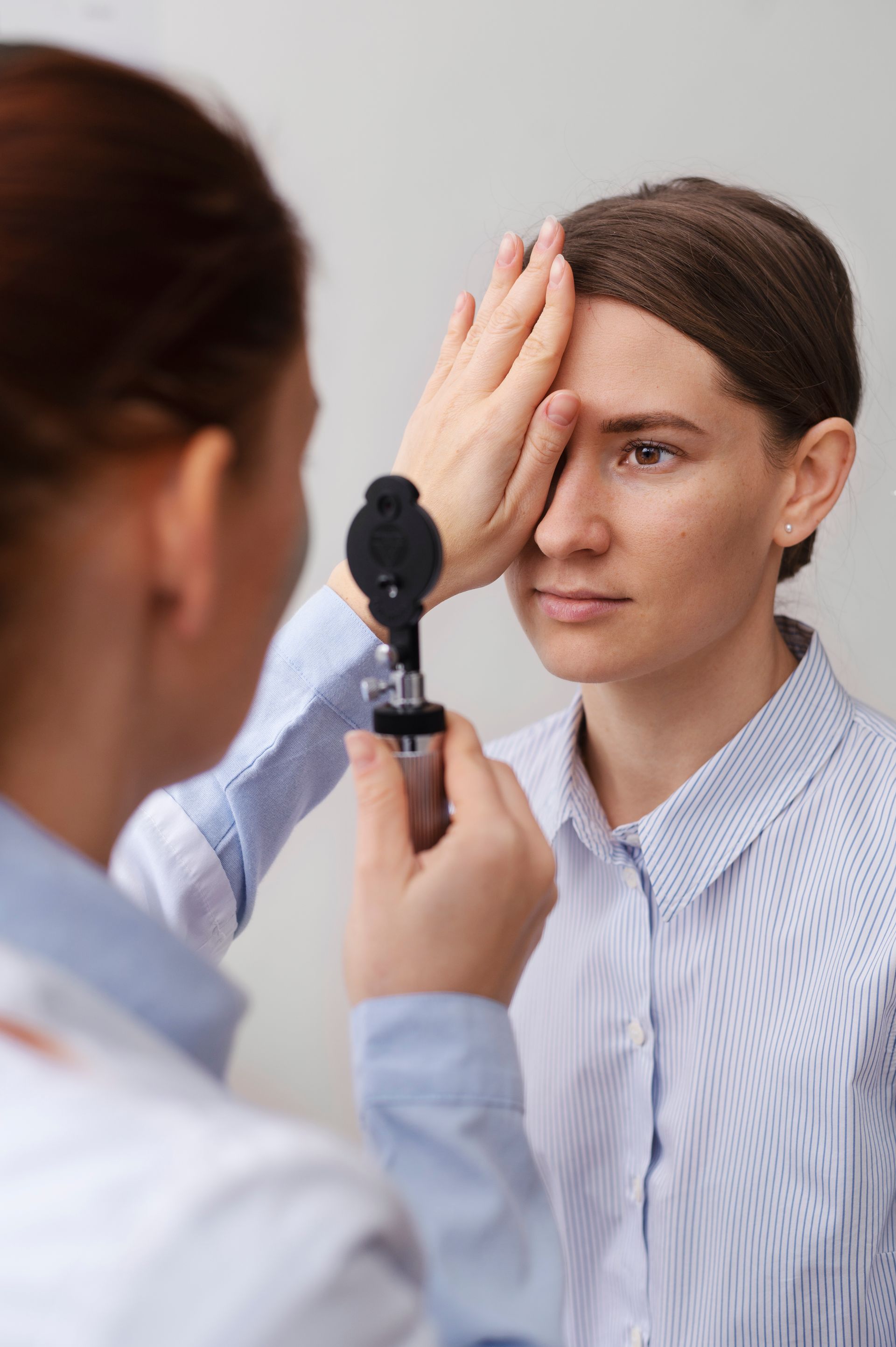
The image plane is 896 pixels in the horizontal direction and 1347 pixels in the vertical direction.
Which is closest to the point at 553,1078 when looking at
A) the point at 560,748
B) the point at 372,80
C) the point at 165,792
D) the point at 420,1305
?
the point at 560,748

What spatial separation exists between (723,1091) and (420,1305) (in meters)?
0.75

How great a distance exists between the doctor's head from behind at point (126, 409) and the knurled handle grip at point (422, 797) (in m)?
0.13

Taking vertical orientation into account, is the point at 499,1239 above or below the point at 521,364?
below

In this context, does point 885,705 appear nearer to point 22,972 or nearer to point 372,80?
point 372,80

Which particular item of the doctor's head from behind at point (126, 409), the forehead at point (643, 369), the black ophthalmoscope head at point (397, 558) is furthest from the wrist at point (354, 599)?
the doctor's head from behind at point (126, 409)

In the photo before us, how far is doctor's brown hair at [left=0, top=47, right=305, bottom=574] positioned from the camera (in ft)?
1.78

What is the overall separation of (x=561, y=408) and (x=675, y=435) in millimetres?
126

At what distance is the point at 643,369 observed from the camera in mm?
1201

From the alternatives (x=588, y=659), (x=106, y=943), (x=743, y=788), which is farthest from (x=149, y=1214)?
(x=743, y=788)

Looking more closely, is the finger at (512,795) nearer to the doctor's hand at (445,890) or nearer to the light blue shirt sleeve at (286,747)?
the doctor's hand at (445,890)

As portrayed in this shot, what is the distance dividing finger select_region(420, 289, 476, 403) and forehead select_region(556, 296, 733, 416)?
0.49 ft

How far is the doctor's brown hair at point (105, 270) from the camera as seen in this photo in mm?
542

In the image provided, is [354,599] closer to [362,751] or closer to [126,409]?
[362,751]

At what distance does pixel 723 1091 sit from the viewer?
120cm
